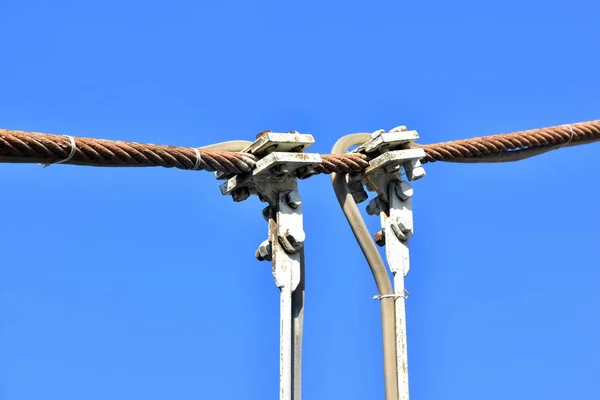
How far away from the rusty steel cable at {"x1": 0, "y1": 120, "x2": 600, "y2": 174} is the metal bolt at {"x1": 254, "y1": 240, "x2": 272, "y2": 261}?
0.62 meters

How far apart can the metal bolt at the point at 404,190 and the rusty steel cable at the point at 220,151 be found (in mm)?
340

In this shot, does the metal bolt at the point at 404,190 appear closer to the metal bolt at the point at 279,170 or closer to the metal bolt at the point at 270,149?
the metal bolt at the point at 279,170

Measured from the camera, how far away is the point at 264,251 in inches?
434

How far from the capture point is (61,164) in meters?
10.2

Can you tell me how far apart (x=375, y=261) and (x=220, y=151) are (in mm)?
1609

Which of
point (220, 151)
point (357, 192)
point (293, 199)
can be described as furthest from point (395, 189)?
point (220, 151)

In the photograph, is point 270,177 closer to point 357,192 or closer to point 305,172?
point 305,172

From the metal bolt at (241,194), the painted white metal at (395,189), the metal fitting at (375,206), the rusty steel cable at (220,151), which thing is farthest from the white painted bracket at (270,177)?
the metal fitting at (375,206)

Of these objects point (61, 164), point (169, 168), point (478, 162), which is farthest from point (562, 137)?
point (61, 164)

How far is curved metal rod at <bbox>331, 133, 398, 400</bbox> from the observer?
10922mm

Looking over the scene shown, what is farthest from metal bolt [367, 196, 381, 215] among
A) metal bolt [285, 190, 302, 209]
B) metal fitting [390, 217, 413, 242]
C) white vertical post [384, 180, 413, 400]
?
metal bolt [285, 190, 302, 209]

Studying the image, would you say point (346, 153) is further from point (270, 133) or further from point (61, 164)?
point (61, 164)

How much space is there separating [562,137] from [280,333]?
3693mm

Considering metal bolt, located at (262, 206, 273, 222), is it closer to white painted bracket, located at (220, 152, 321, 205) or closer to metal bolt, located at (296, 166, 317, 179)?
white painted bracket, located at (220, 152, 321, 205)
